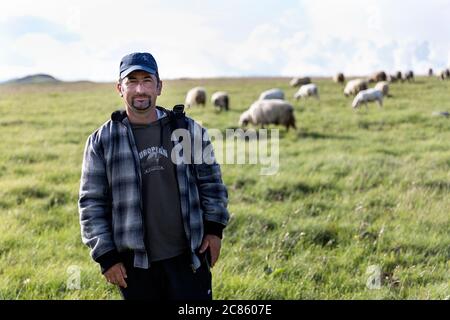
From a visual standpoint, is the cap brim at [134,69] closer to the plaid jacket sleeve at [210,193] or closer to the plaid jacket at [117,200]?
the plaid jacket at [117,200]

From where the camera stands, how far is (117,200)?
3.07 meters

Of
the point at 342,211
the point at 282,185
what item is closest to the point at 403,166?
the point at 282,185

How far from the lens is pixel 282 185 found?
9.13 meters

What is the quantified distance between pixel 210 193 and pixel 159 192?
0.36m

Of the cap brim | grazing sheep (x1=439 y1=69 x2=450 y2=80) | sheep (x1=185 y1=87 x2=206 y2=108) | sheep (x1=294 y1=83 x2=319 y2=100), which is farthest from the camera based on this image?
grazing sheep (x1=439 y1=69 x2=450 y2=80)

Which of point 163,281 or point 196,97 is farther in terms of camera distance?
point 196,97

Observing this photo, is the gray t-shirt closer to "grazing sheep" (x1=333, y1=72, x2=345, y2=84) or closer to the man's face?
the man's face

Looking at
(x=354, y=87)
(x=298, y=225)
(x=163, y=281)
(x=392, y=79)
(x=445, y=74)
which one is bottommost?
(x=298, y=225)

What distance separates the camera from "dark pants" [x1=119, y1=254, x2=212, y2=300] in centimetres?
310

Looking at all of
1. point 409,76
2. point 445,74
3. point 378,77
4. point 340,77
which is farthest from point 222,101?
point 445,74

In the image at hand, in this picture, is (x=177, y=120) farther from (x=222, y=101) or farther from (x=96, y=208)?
(x=222, y=101)

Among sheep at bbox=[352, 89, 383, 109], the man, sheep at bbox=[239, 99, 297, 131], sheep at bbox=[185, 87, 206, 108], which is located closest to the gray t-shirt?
the man

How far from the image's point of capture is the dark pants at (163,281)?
3.10 m

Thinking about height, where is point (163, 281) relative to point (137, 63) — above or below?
below
